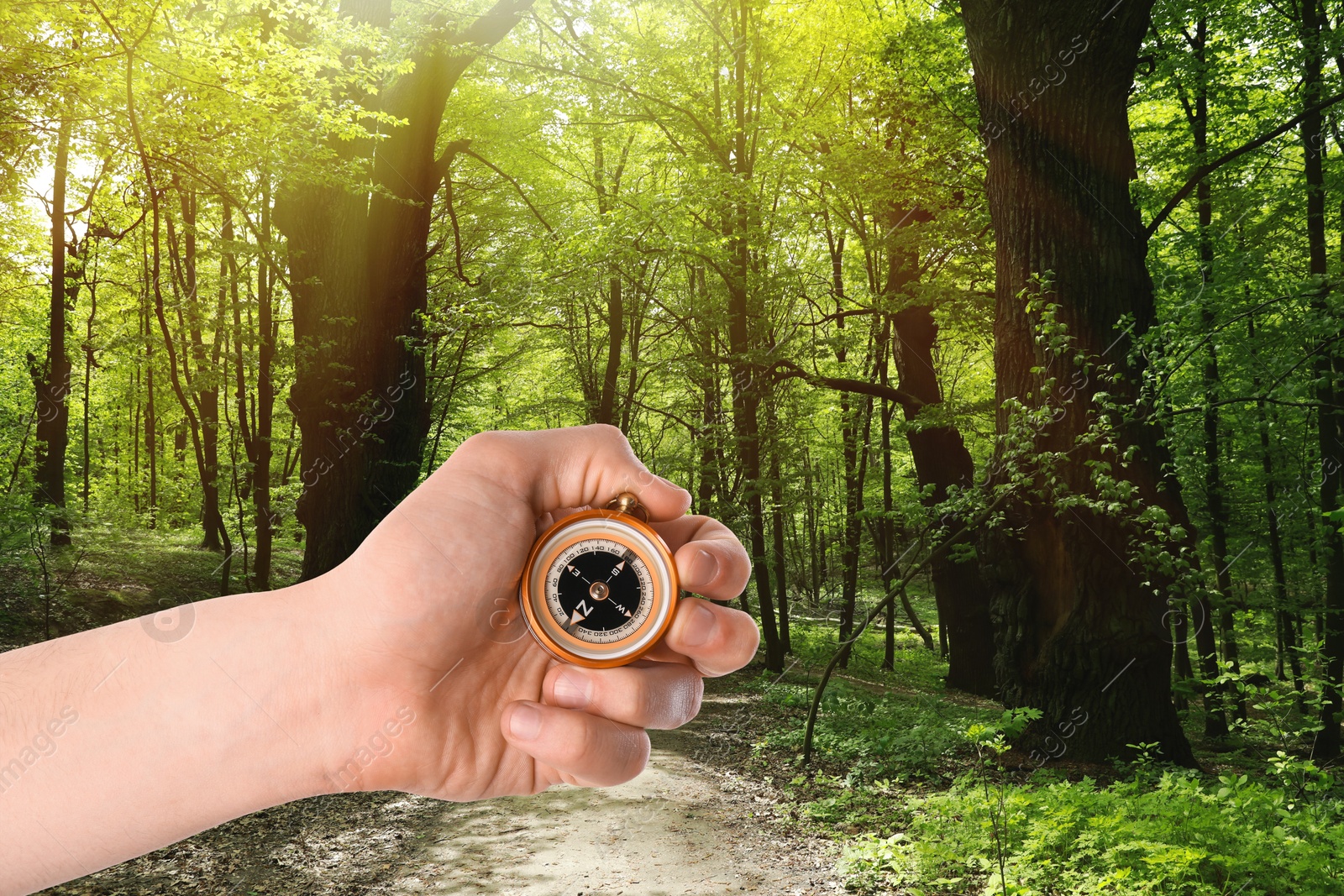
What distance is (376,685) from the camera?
1.67 m

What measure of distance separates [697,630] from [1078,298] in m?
5.96

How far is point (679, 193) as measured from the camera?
11.7 meters

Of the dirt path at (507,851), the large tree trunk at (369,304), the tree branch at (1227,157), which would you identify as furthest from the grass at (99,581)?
the tree branch at (1227,157)

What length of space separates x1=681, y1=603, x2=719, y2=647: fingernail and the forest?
3.04 m

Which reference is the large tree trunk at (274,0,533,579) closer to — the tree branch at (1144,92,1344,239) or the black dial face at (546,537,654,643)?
the tree branch at (1144,92,1344,239)

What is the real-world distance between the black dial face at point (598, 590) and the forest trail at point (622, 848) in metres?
4.05

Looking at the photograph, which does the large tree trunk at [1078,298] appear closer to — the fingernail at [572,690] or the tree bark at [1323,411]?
the tree bark at [1323,411]

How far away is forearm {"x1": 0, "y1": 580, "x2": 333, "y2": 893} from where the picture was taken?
1.40 m

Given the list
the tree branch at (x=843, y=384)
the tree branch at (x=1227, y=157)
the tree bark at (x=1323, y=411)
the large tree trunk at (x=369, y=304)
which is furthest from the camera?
the tree branch at (x=843, y=384)

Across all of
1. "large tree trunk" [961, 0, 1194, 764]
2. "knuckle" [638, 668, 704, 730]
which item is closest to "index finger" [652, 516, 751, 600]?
"knuckle" [638, 668, 704, 730]

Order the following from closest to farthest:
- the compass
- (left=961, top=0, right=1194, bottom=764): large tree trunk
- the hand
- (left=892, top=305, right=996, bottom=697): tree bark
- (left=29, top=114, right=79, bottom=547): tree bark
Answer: the hand < the compass < (left=961, top=0, right=1194, bottom=764): large tree trunk < (left=29, top=114, right=79, bottom=547): tree bark < (left=892, top=305, right=996, bottom=697): tree bark

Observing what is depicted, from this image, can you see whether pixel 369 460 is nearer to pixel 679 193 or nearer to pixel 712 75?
pixel 679 193

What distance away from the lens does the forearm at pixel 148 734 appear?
140 cm

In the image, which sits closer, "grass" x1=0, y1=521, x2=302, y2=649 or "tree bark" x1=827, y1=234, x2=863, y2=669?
"grass" x1=0, y1=521, x2=302, y2=649
